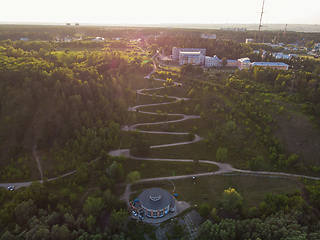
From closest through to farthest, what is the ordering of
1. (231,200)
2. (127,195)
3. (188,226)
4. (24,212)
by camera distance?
1. (24,212)
2. (188,226)
3. (231,200)
4. (127,195)

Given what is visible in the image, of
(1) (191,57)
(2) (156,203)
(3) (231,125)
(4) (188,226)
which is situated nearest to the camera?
(4) (188,226)

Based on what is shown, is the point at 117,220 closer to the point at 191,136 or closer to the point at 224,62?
the point at 191,136

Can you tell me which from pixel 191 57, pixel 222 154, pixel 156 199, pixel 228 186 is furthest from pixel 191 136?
pixel 191 57

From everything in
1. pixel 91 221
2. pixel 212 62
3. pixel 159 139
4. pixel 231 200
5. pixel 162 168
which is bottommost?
pixel 162 168

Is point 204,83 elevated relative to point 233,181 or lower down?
elevated

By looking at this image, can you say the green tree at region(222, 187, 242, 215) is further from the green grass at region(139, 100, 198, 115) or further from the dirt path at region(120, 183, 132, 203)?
the green grass at region(139, 100, 198, 115)

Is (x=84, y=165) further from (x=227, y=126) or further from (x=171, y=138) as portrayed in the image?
(x=227, y=126)

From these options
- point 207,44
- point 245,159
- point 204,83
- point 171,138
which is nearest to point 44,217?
point 171,138
